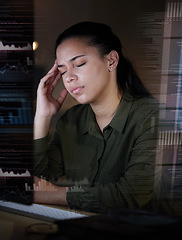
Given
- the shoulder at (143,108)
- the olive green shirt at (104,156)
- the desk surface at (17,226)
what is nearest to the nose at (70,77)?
the olive green shirt at (104,156)

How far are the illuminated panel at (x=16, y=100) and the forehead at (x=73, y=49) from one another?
0.11 m

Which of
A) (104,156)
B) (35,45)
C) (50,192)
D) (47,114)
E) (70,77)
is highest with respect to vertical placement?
(35,45)

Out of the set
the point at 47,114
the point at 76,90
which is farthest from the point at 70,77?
the point at 47,114

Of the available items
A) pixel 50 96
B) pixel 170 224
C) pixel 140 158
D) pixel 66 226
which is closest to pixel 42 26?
pixel 50 96

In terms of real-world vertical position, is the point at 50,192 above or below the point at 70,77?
below

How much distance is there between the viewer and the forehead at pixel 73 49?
79cm

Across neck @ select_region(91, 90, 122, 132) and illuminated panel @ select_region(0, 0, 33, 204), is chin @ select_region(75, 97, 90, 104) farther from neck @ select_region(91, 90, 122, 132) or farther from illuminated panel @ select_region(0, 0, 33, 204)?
illuminated panel @ select_region(0, 0, 33, 204)

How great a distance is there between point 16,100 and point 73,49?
28 cm

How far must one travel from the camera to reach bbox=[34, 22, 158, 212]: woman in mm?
815

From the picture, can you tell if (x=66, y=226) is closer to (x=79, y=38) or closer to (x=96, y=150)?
A: (x=96, y=150)

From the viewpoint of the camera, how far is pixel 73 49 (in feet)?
2.60

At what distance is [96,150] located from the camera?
86 centimetres

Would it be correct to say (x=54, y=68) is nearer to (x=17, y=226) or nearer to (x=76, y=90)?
(x=76, y=90)

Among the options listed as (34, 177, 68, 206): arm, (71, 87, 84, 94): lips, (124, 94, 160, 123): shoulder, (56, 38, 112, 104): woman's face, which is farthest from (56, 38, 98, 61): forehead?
(34, 177, 68, 206): arm
